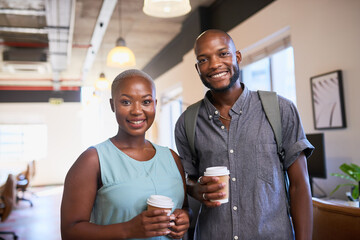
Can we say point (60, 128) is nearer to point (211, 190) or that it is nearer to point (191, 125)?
point (191, 125)

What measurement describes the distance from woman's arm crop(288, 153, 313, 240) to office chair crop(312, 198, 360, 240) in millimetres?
106

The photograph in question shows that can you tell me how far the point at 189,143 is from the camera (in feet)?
4.96

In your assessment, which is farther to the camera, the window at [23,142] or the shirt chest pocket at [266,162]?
the window at [23,142]

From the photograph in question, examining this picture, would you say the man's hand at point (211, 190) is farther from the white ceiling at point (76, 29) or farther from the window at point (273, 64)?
the white ceiling at point (76, 29)

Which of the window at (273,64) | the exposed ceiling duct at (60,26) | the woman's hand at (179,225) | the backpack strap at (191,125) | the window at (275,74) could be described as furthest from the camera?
the exposed ceiling duct at (60,26)

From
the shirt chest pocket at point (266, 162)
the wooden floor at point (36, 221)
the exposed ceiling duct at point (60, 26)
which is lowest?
the wooden floor at point (36, 221)

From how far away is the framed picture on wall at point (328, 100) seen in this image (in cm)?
339

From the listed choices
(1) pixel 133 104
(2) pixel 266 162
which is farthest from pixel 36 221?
(2) pixel 266 162

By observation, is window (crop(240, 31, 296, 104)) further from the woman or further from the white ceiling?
the woman

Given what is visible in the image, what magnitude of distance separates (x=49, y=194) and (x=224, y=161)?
31.7 feet

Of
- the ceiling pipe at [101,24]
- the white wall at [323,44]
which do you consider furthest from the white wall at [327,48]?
the ceiling pipe at [101,24]

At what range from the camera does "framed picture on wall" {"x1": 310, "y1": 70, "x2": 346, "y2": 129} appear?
339 centimetres

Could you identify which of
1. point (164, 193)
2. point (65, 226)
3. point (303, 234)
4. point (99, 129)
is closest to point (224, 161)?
point (164, 193)

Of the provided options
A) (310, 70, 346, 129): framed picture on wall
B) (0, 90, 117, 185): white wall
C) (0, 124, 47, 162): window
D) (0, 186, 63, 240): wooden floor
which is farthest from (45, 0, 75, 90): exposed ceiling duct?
(0, 124, 47, 162): window
